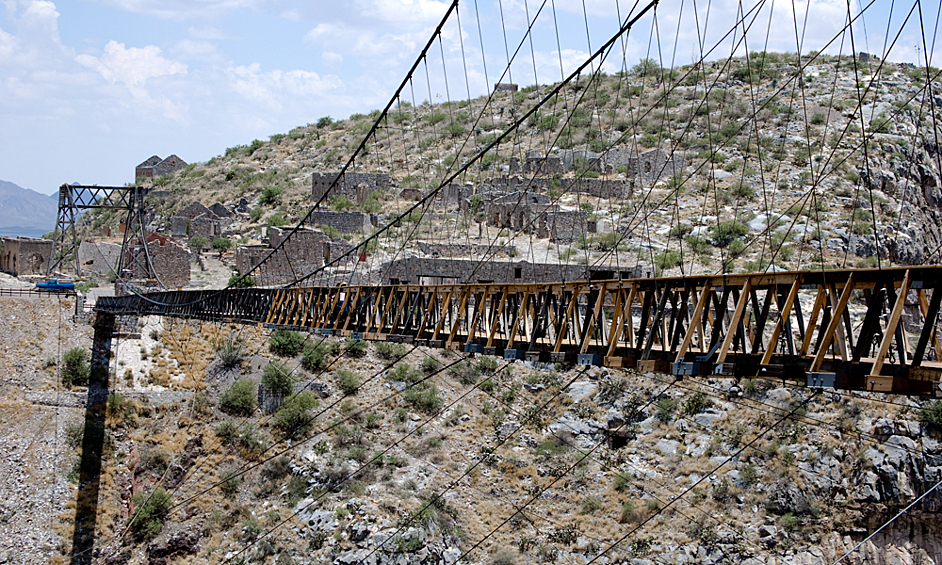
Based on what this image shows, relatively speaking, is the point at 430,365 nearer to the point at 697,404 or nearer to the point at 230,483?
the point at 230,483

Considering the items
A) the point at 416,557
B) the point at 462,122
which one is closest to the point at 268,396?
the point at 416,557

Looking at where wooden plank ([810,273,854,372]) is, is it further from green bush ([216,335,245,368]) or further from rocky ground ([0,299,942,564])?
green bush ([216,335,245,368])

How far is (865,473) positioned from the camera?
16266mm

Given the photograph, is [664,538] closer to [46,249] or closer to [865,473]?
[865,473]

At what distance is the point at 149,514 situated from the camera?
17.3 meters

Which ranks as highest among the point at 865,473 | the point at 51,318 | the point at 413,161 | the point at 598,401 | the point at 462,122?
the point at 462,122

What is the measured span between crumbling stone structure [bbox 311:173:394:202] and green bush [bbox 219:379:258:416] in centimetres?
2047

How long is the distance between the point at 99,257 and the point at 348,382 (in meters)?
18.7

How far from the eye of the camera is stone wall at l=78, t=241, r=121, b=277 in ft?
113

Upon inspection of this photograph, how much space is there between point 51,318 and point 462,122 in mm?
35966

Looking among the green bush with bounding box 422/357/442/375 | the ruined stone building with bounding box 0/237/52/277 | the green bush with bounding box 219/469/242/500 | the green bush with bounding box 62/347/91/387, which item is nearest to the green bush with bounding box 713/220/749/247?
the green bush with bounding box 422/357/442/375

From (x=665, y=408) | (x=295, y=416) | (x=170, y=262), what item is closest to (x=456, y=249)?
(x=170, y=262)

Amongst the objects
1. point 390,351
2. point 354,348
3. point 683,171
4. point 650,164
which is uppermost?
point 650,164

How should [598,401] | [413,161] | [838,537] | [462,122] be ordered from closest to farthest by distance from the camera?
1. [838,537]
2. [598,401]
3. [413,161]
4. [462,122]
